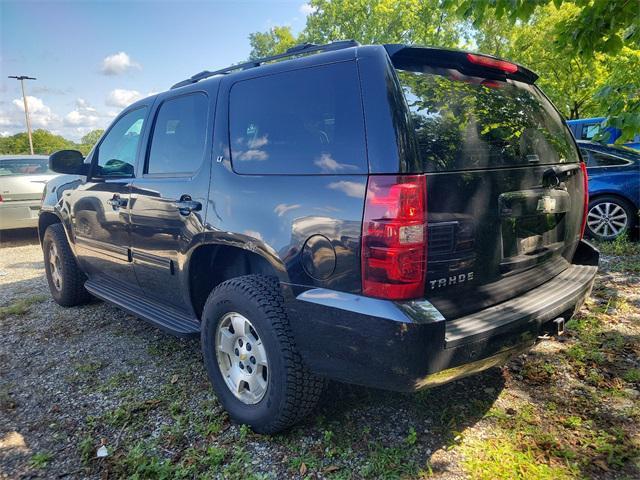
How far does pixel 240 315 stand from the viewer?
101 inches

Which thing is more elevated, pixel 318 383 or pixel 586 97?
pixel 586 97

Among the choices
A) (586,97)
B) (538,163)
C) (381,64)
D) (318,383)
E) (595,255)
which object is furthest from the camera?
(586,97)

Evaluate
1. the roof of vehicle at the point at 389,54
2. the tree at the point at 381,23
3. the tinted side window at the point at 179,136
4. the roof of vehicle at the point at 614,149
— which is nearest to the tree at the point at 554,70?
the tree at the point at 381,23

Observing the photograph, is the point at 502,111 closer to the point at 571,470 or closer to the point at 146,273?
the point at 571,470

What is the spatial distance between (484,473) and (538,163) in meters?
1.63

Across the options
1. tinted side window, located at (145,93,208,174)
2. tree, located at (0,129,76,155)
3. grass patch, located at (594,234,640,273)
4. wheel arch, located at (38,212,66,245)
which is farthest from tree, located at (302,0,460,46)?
tree, located at (0,129,76,155)

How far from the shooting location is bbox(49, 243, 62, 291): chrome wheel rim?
4852 mm

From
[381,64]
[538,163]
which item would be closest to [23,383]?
[381,64]

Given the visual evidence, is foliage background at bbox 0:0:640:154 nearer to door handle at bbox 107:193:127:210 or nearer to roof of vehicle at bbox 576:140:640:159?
roof of vehicle at bbox 576:140:640:159

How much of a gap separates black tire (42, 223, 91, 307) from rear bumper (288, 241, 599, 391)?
11.2 feet

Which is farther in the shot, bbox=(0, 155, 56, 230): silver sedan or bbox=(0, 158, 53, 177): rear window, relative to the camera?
bbox=(0, 158, 53, 177): rear window

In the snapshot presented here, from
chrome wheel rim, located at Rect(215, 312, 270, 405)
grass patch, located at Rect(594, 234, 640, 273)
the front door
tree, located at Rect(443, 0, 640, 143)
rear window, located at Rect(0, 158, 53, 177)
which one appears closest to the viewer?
chrome wheel rim, located at Rect(215, 312, 270, 405)

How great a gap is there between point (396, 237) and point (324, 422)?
132 centimetres

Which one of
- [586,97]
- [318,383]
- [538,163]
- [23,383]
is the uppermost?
[586,97]
